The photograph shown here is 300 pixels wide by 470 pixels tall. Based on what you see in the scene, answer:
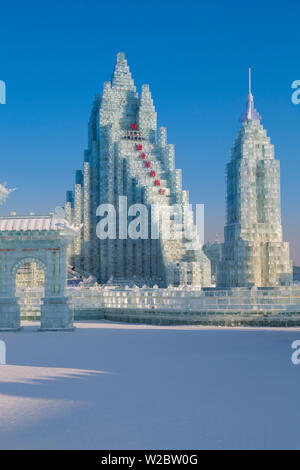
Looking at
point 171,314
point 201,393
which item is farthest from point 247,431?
point 171,314

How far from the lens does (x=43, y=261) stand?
82.8 feet

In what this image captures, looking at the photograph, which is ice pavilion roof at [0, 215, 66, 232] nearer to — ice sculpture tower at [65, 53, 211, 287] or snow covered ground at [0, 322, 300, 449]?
snow covered ground at [0, 322, 300, 449]

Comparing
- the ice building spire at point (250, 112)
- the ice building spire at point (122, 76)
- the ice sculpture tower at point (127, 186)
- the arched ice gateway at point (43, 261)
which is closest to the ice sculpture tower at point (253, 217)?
the ice building spire at point (250, 112)

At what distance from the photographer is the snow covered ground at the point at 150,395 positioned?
8.16 meters

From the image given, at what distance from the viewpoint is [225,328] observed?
2541 cm

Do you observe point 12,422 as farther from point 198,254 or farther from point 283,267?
point 198,254

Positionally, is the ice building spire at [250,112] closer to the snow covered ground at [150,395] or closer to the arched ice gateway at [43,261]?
the arched ice gateway at [43,261]

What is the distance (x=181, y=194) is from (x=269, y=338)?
180 feet

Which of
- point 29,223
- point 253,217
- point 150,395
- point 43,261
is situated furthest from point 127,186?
point 150,395

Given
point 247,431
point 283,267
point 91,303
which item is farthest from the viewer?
point 283,267

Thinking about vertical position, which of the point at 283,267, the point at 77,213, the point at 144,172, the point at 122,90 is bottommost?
the point at 283,267

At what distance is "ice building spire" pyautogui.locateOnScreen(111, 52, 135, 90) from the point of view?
79.9 m

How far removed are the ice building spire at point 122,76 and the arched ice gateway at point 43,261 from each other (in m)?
58.2

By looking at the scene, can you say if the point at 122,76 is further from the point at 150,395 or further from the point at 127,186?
the point at 150,395
